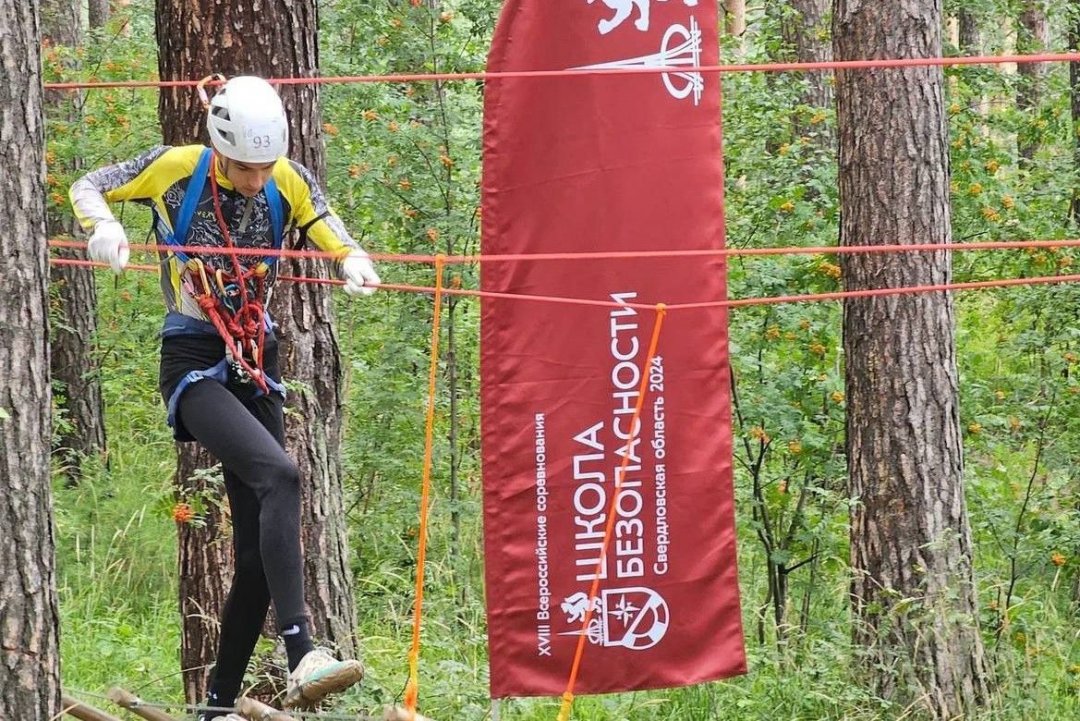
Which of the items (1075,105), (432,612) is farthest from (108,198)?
(1075,105)

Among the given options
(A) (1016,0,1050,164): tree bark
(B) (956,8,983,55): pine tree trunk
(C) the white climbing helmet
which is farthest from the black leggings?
(B) (956,8,983,55): pine tree trunk

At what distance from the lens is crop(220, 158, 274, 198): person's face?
432 centimetres

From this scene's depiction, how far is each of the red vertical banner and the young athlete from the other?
941mm

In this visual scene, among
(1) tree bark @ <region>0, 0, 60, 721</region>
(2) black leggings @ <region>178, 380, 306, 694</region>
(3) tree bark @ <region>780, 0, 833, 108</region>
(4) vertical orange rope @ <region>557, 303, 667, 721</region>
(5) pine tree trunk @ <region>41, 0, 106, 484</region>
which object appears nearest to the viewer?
(1) tree bark @ <region>0, 0, 60, 721</region>

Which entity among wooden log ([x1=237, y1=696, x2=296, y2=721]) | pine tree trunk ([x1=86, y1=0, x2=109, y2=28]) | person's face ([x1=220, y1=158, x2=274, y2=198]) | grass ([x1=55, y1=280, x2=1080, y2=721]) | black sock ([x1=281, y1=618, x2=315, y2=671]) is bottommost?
grass ([x1=55, y1=280, x2=1080, y2=721])

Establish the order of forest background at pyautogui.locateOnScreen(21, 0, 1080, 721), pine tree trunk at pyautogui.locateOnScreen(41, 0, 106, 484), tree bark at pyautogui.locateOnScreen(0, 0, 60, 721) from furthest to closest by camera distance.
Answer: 1. pine tree trunk at pyautogui.locateOnScreen(41, 0, 106, 484)
2. forest background at pyautogui.locateOnScreen(21, 0, 1080, 721)
3. tree bark at pyautogui.locateOnScreen(0, 0, 60, 721)

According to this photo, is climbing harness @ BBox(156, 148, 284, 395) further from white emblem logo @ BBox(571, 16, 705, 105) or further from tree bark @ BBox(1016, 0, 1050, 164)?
tree bark @ BBox(1016, 0, 1050, 164)

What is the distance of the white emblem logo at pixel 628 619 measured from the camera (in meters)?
5.42

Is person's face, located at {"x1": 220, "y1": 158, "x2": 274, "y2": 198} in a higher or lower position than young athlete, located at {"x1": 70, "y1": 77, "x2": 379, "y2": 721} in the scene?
higher

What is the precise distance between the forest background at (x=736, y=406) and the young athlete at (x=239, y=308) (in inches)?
72.3

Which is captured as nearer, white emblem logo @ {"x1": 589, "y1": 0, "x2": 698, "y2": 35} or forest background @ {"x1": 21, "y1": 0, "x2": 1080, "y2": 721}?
white emblem logo @ {"x1": 589, "y1": 0, "x2": 698, "y2": 35}

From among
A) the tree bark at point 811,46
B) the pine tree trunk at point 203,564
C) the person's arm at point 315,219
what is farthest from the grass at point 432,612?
the tree bark at point 811,46

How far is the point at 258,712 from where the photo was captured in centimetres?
429

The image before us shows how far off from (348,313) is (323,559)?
5.04m
